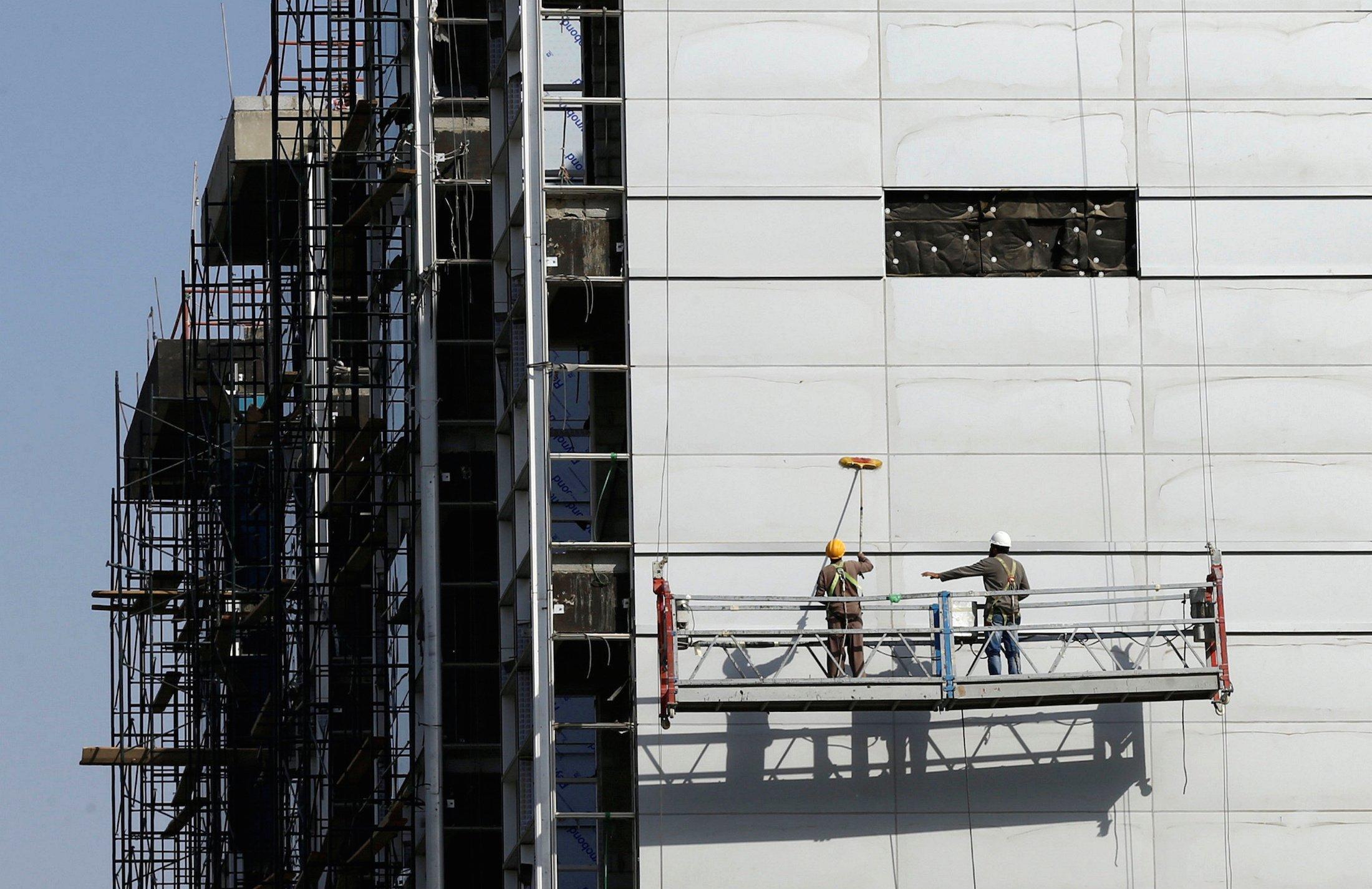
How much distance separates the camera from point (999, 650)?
31.4 m

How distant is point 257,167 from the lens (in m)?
51.5

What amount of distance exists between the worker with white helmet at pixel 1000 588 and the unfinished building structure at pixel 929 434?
471 mm

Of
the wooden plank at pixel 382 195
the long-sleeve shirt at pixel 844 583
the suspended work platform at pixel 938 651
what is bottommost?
the suspended work platform at pixel 938 651

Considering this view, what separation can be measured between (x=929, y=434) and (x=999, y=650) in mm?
3682

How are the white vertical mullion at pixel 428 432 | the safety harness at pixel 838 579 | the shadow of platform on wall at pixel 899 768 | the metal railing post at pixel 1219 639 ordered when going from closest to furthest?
the metal railing post at pixel 1219 639
the safety harness at pixel 838 579
the shadow of platform on wall at pixel 899 768
the white vertical mullion at pixel 428 432

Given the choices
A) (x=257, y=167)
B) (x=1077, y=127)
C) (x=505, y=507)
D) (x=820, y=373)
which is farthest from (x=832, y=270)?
(x=257, y=167)

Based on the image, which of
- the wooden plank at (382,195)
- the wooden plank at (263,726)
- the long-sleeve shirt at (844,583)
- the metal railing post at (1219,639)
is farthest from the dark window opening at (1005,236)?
the wooden plank at (263,726)

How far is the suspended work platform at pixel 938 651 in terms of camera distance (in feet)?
101

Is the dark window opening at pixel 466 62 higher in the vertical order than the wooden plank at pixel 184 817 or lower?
higher

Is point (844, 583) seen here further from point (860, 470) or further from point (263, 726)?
point (263, 726)

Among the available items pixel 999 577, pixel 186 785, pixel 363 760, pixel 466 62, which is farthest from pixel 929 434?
pixel 186 785

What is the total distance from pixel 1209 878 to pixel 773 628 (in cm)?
657

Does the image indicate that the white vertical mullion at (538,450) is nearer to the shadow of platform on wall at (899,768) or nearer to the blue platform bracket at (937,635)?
the shadow of platform on wall at (899,768)

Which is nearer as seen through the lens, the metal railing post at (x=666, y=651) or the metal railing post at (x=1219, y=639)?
the metal railing post at (x=666, y=651)
